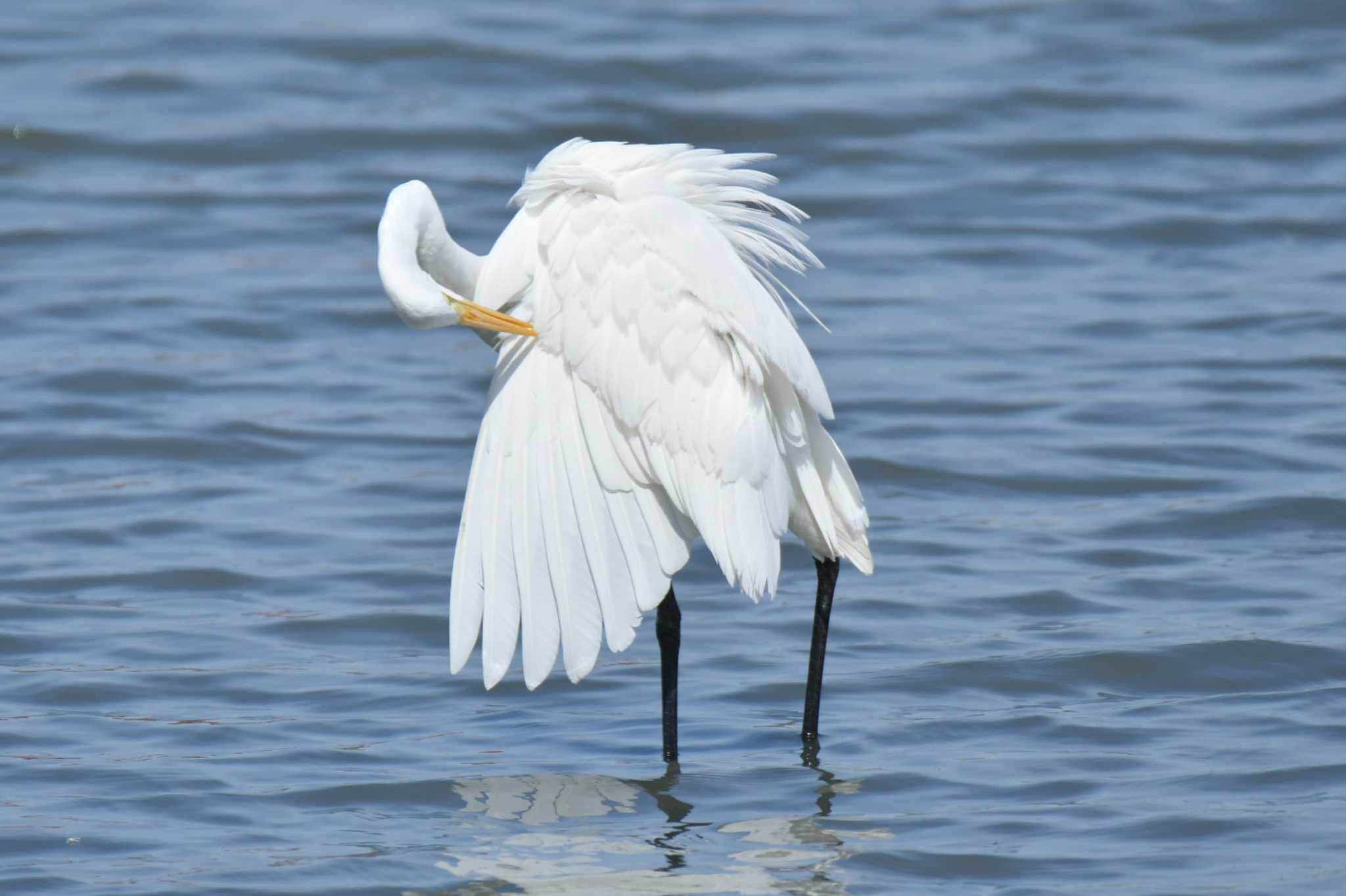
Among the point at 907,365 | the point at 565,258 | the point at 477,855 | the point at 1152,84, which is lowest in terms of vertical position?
the point at 477,855

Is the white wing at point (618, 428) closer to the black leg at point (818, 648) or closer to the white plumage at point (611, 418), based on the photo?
the white plumage at point (611, 418)

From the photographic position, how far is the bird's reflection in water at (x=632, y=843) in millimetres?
4910

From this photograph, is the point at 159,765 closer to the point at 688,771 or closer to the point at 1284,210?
the point at 688,771

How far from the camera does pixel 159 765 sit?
5.76 metres

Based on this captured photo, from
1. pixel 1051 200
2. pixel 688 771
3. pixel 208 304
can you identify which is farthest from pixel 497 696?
pixel 1051 200

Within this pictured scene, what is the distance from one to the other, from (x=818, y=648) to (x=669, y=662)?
0.44m

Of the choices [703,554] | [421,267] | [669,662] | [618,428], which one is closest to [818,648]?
[669,662]

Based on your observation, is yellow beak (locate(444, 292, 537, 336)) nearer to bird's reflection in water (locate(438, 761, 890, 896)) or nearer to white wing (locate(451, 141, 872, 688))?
white wing (locate(451, 141, 872, 688))

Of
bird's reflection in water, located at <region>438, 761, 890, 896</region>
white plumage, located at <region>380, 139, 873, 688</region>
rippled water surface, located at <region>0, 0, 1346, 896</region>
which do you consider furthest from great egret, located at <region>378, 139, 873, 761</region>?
rippled water surface, located at <region>0, 0, 1346, 896</region>

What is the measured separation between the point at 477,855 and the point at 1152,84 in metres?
11.2

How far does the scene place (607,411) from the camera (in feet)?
18.0

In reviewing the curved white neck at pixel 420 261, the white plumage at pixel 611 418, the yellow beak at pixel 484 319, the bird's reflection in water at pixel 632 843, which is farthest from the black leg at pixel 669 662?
the curved white neck at pixel 420 261

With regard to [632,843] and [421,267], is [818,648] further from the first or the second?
[421,267]

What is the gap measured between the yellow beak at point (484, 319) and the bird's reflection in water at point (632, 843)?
1275 mm
